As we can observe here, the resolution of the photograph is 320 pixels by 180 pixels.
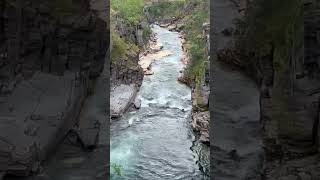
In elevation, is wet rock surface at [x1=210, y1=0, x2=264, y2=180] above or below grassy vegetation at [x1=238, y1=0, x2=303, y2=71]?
below

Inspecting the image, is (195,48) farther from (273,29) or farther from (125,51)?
(273,29)

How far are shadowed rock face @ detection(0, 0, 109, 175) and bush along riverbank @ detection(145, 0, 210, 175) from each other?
11.8 feet

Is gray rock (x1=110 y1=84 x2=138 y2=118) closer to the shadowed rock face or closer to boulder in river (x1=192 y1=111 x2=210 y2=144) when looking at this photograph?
boulder in river (x1=192 y1=111 x2=210 y2=144)

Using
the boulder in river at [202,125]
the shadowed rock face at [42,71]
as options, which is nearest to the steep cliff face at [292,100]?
the shadowed rock face at [42,71]

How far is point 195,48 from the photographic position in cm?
1831

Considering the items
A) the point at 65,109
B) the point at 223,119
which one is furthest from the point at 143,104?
the point at 65,109

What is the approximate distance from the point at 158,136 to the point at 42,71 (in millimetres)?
4577

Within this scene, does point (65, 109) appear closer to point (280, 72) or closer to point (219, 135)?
point (219, 135)

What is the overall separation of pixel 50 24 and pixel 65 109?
6.48 feet

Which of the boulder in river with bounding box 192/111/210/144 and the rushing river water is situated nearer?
the rushing river water

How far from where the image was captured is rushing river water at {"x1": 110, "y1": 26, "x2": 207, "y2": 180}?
12.2 m

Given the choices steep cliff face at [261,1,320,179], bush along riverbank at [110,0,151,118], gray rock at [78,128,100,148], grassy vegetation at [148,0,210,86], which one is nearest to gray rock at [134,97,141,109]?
bush along riverbank at [110,0,151,118]

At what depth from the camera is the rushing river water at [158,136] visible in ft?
40.0

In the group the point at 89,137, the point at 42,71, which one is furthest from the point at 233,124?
the point at 42,71
